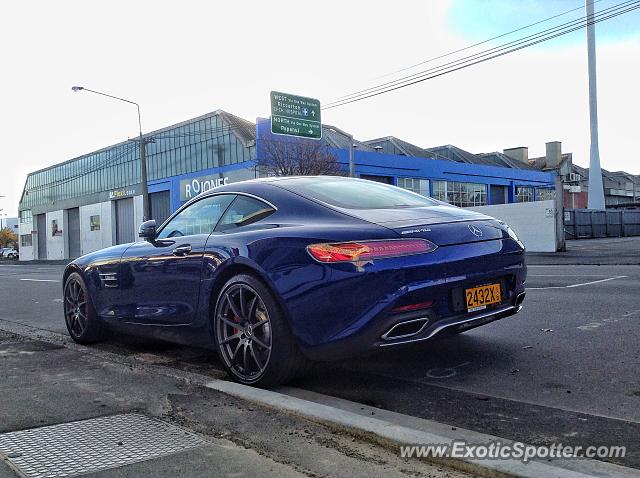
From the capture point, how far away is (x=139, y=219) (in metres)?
51.8

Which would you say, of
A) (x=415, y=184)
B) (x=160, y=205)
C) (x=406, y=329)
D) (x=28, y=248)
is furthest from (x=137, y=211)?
(x=406, y=329)

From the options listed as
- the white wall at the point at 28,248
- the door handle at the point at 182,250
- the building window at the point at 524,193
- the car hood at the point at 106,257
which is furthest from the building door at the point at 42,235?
the door handle at the point at 182,250

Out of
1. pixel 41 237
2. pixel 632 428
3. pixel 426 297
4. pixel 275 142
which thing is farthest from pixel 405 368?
pixel 41 237

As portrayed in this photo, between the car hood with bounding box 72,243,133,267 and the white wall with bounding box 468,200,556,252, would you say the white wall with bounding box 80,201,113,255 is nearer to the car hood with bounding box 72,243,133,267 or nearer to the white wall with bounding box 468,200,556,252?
the white wall with bounding box 468,200,556,252

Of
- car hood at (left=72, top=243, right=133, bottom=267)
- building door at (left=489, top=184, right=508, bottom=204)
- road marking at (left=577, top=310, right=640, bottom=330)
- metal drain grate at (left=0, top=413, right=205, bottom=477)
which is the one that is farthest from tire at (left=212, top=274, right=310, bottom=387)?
building door at (left=489, top=184, right=508, bottom=204)

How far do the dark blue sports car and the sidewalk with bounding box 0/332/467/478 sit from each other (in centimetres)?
44

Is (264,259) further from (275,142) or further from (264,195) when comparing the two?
(275,142)

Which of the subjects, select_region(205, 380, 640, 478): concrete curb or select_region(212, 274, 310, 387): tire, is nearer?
select_region(205, 380, 640, 478): concrete curb

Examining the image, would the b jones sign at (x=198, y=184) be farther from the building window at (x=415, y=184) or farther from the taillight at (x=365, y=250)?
the taillight at (x=365, y=250)

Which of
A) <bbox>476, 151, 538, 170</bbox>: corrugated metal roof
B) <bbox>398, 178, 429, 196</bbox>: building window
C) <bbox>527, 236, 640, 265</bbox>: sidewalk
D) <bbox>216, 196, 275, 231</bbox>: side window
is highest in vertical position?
<bbox>476, 151, 538, 170</bbox>: corrugated metal roof

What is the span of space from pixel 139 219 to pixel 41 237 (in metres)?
25.9

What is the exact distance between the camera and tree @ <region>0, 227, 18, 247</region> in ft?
404

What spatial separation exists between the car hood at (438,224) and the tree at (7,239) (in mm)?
134572

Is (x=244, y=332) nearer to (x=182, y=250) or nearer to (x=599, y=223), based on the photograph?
(x=182, y=250)
